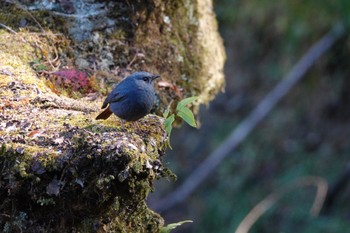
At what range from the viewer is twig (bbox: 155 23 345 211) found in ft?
29.1

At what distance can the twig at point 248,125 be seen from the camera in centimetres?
887

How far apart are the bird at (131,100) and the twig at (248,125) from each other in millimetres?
5432

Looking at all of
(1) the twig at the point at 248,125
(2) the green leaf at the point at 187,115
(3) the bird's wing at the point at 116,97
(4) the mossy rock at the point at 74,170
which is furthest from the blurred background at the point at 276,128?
(4) the mossy rock at the point at 74,170

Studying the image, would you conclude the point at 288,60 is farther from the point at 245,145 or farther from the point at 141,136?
the point at 141,136

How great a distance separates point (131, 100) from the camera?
3504mm

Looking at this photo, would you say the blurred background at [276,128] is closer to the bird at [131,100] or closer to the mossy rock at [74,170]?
the bird at [131,100]

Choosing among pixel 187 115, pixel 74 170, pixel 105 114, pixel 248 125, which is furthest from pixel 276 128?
pixel 74 170

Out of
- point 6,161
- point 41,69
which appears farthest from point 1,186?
point 41,69

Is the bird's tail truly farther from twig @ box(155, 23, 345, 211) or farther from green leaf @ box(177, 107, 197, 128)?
twig @ box(155, 23, 345, 211)

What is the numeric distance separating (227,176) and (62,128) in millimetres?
6877

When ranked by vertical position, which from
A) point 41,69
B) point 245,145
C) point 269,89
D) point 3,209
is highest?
point 269,89

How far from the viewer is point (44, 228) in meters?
3.02

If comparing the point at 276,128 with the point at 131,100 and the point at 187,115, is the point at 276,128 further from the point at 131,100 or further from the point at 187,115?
the point at 131,100

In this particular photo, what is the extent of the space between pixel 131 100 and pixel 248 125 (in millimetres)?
6448
